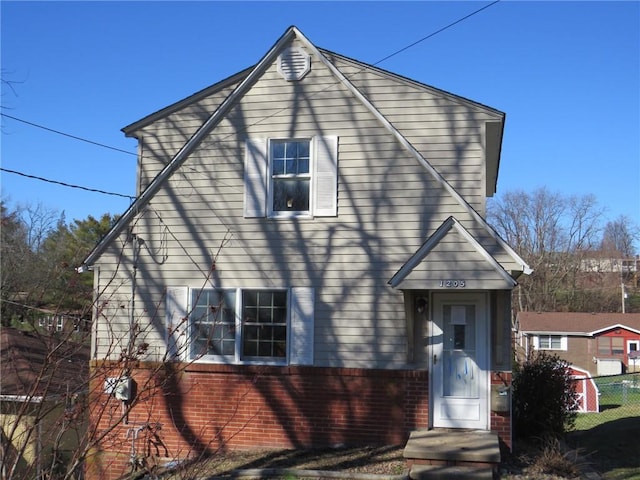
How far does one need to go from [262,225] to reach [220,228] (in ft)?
2.61

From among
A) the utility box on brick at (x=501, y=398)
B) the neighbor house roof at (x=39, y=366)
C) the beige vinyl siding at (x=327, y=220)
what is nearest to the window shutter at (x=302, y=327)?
the beige vinyl siding at (x=327, y=220)

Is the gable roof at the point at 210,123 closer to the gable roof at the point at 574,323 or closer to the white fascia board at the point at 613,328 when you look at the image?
the gable roof at the point at 574,323

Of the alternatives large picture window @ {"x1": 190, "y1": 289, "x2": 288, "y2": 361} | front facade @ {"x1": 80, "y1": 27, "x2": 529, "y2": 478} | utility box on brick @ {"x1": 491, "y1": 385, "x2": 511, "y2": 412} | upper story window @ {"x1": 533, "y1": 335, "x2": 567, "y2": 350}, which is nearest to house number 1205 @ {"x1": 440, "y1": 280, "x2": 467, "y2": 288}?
front facade @ {"x1": 80, "y1": 27, "x2": 529, "y2": 478}

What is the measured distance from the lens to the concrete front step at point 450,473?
30.6ft

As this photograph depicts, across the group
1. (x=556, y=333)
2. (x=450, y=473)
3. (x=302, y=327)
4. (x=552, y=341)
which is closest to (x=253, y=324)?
(x=302, y=327)

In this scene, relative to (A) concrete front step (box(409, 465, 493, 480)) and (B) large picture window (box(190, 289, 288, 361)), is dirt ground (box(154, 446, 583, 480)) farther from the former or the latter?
(B) large picture window (box(190, 289, 288, 361))

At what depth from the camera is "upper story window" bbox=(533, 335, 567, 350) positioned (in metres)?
48.8

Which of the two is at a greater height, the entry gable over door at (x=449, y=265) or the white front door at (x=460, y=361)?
the entry gable over door at (x=449, y=265)

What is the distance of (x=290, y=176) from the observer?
12148mm

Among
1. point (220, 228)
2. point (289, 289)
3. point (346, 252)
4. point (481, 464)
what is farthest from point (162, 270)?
point (481, 464)

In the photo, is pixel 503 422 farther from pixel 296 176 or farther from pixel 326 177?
pixel 296 176

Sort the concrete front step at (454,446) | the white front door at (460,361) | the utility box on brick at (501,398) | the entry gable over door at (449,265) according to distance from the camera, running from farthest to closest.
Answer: the white front door at (460,361)
the utility box on brick at (501,398)
the entry gable over door at (449,265)
the concrete front step at (454,446)

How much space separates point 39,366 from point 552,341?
4290cm

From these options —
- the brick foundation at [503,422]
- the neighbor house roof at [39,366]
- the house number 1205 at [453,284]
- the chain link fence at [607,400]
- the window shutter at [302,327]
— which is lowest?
the chain link fence at [607,400]
